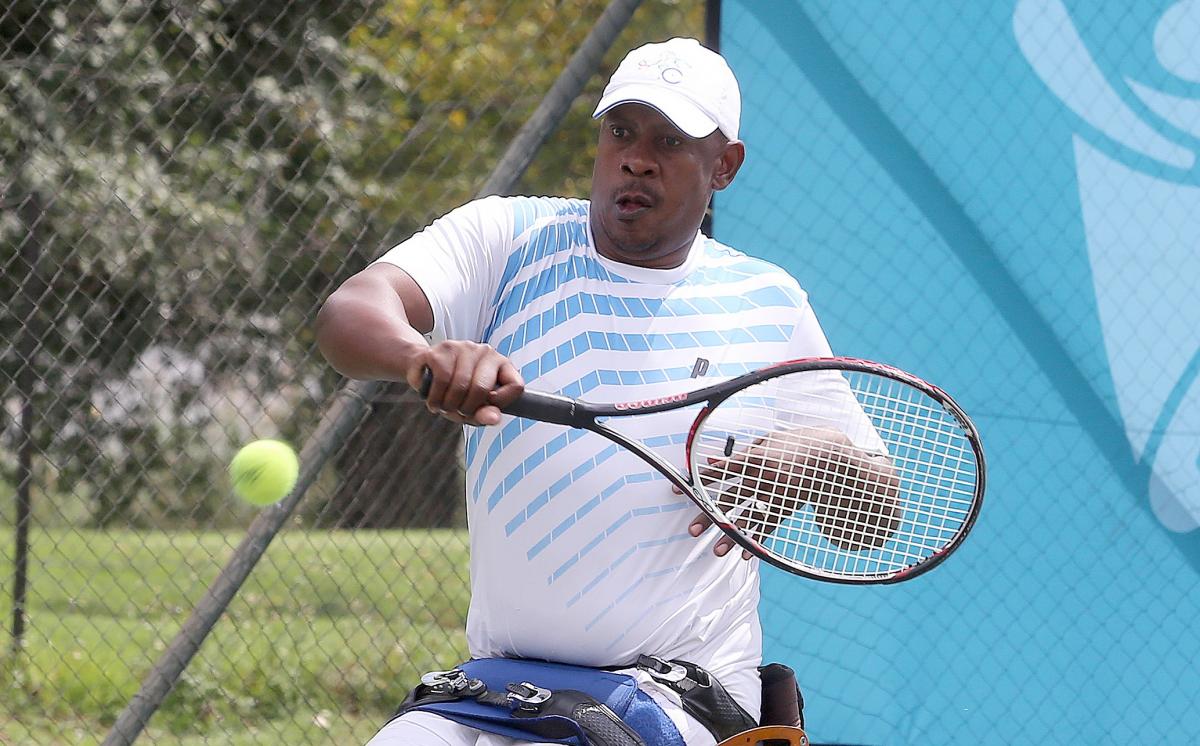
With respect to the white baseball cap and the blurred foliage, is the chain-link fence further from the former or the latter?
the white baseball cap

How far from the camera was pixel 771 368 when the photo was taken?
8.06ft

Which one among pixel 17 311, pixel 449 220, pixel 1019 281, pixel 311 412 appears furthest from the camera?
pixel 311 412

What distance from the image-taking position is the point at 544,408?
2.23 m

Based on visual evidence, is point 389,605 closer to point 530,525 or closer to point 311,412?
point 311,412

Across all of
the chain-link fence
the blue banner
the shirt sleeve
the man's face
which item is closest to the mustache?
the man's face

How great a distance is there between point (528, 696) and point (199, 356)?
5.81 m

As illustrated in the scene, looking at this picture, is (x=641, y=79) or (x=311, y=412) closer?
(x=641, y=79)

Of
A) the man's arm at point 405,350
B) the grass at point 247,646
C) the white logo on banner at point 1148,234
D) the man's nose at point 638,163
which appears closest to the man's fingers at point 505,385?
the man's arm at point 405,350

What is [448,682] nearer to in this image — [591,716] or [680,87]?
[591,716]

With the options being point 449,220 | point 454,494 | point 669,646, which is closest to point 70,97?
point 454,494

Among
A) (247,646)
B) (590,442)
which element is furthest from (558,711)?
(247,646)

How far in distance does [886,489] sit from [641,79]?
0.88 metres

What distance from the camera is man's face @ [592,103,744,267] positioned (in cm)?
275

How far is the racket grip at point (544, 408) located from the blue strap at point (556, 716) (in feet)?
1.58
